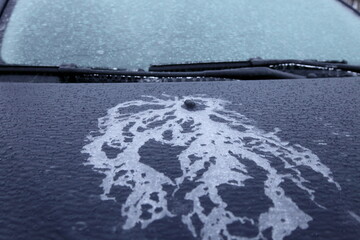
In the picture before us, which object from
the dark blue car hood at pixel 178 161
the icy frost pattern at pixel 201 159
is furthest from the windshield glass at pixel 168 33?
the icy frost pattern at pixel 201 159

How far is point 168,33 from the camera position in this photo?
1269 mm

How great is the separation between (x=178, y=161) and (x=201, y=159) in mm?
42

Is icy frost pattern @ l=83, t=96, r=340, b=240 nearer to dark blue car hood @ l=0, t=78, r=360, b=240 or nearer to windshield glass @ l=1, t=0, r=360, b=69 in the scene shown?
dark blue car hood @ l=0, t=78, r=360, b=240

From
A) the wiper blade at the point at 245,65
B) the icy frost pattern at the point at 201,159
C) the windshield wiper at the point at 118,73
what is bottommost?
the icy frost pattern at the point at 201,159

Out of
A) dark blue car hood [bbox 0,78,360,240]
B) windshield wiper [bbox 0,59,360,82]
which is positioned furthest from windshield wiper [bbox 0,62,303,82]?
dark blue car hood [bbox 0,78,360,240]

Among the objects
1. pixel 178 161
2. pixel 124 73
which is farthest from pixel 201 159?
pixel 124 73

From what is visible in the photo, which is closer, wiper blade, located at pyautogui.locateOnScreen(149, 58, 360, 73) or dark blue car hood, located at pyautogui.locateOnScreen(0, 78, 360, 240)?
dark blue car hood, located at pyautogui.locateOnScreen(0, 78, 360, 240)

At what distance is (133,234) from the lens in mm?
494

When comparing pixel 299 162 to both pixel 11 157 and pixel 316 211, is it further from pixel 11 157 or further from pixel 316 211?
pixel 11 157

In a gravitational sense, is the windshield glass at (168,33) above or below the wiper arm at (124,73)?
above

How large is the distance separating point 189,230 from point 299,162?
0.26 metres

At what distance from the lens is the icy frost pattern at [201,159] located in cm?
53

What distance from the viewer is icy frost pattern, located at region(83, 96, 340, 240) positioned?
0.53 meters

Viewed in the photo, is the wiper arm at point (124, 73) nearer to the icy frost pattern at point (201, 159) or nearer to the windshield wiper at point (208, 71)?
the windshield wiper at point (208, 71)
